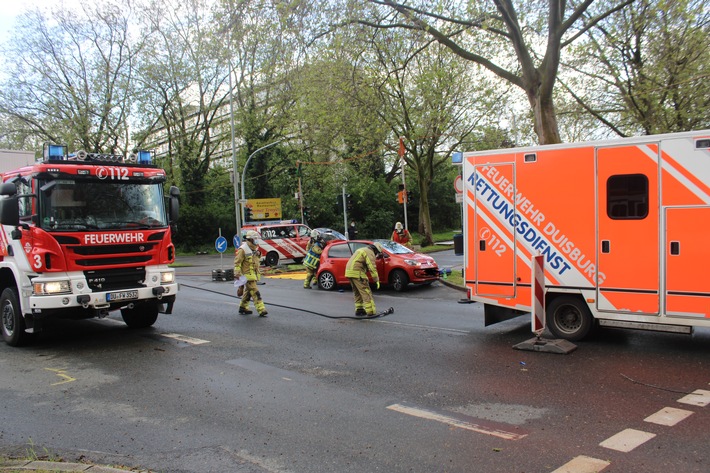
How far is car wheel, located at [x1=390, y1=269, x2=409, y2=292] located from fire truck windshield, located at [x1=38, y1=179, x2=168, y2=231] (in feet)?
25.4

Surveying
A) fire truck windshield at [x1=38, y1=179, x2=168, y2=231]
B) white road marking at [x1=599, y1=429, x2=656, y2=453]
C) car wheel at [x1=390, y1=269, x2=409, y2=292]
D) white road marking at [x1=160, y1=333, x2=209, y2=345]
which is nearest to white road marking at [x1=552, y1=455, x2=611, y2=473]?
white road marking at [x1=599, y1=429, x2=656, y2=453]

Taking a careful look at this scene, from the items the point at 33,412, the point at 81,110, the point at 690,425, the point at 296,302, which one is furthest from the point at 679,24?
the point at 81,110

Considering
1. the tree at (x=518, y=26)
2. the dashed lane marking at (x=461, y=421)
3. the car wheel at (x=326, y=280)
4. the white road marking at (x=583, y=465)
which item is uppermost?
the tree at (x=518, y=26)

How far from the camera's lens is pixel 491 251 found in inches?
347

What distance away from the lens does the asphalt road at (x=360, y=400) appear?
434 cm

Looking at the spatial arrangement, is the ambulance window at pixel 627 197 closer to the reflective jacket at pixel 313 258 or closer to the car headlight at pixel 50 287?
the car headlight at pixel 50 287

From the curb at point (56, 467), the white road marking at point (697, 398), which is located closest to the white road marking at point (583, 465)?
the white road marking at point (697, 398)

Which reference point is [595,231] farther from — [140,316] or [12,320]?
[12,320]

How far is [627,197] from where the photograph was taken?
750cm

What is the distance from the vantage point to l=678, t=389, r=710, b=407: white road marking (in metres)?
5.36

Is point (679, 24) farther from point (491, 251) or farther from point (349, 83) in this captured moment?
point (491, 251)

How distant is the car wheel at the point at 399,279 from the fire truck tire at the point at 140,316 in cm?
730

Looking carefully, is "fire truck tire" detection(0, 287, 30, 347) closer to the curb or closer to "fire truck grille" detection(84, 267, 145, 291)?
"fire truck grille" detection(84, 267, 145, 291)

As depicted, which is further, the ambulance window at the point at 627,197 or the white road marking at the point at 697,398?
the ambulance window at the point at 627,197
